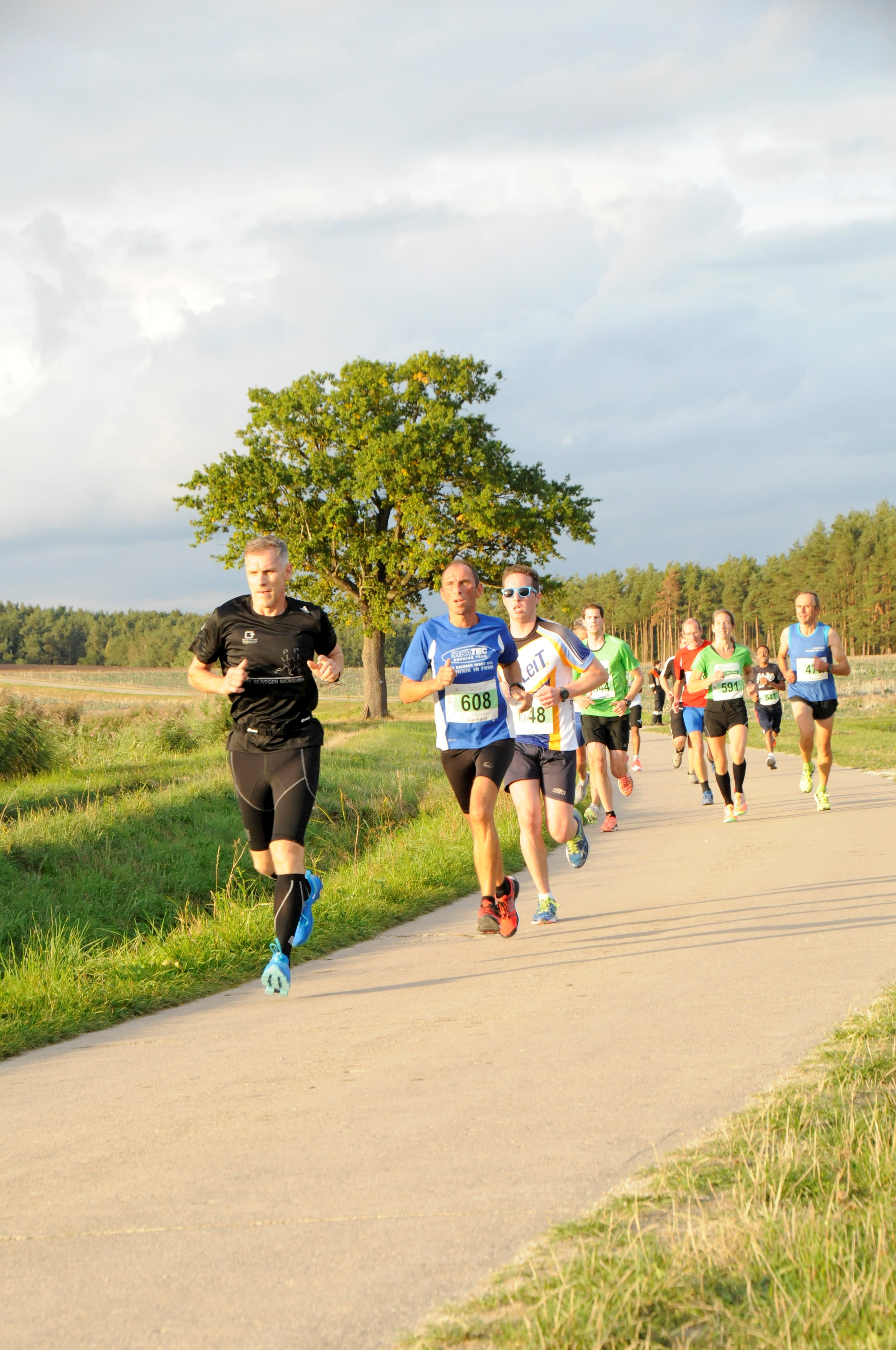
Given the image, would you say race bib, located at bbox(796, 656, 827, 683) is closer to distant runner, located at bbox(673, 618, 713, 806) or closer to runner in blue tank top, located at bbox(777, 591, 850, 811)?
runner in blue tank top, located at bbox(777, 591, 850, 811)

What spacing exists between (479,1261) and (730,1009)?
9.39 ft

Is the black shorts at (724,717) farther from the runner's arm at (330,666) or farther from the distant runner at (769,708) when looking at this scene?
the runner's arm at (330,666)

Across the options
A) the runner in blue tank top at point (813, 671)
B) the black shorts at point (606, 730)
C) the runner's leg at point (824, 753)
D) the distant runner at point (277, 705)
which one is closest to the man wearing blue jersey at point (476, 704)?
the distant runner at point (277, 705)

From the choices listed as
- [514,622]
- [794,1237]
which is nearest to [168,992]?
[514,622]

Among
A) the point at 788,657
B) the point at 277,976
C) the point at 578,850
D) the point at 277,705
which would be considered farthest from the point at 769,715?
the point at 277,976

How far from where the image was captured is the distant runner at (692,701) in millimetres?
16219

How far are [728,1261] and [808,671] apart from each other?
11.9 meters

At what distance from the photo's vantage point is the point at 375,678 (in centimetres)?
4488

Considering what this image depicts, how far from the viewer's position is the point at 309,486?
42375 mm

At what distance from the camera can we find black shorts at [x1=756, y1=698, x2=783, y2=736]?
22547 mm

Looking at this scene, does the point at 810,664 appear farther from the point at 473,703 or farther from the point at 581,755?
the point at 473,703

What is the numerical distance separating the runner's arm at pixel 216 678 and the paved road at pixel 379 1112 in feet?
5.40

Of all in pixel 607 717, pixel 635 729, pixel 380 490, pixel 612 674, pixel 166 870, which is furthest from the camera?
pixel 380 490

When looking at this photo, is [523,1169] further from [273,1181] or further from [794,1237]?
[794,1237]
